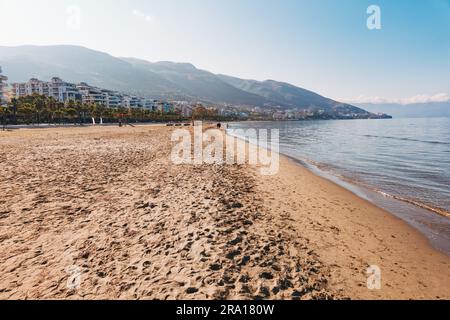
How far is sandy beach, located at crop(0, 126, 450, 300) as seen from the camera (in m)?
4.63

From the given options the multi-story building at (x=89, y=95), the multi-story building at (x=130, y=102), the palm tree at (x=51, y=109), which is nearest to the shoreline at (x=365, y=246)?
the palm tree at (x=51, y=109)

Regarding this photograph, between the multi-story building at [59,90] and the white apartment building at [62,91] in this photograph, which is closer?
the multi-story building at [59,90]

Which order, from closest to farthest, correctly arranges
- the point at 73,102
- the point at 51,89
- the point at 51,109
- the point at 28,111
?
the point at 28,111 → the point at 51,109 → the point at 73,102 → the point at 51,89

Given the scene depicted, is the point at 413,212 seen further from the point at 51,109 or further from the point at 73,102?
the point at 73,102

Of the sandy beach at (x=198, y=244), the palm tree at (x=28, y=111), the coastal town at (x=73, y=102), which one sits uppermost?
the coastal town at (x=73, y=102)

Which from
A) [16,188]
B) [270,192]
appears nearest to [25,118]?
[16,188]

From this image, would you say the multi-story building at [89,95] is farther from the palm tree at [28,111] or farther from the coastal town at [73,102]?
the palm tree at [28,111]

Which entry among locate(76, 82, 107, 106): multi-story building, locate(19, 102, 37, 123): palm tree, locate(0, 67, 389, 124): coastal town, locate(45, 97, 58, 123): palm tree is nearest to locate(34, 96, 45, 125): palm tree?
locate(0, 67, 389, 124): coastal town

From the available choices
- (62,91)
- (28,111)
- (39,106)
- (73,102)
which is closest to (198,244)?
(28,111)

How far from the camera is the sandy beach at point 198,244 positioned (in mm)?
4633

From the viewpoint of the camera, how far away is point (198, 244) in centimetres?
604

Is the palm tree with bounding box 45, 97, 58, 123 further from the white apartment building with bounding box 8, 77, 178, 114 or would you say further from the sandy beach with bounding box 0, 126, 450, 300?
the sandy beach with bounding box 0, 126, 450, 300
